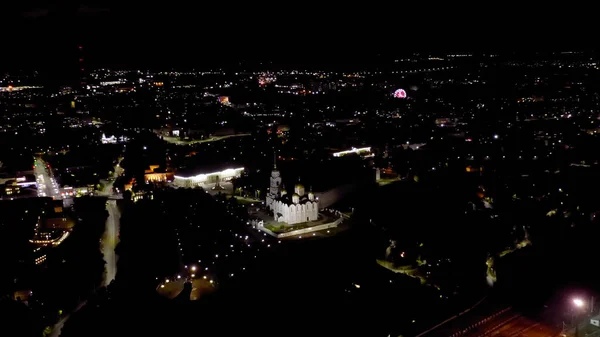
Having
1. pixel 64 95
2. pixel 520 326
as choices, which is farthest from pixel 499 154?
pixel 64 95

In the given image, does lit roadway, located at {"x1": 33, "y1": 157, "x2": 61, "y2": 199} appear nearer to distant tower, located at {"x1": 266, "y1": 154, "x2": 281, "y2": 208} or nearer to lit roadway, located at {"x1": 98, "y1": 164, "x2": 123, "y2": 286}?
lit roadway, located at {"x1": 98, "y1": 164, "x2": 123, "y2": 286}

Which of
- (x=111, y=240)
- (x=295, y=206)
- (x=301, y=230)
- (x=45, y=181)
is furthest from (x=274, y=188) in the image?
(x=45, y=181)

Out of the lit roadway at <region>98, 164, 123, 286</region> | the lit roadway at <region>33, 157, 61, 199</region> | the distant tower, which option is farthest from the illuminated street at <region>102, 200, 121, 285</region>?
the distant tower

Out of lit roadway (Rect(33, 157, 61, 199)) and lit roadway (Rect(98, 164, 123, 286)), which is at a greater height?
lit roadway (Rect(98, 164, 123, 286))

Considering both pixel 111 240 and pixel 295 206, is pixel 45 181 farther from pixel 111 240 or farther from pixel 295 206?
pixel 295 206

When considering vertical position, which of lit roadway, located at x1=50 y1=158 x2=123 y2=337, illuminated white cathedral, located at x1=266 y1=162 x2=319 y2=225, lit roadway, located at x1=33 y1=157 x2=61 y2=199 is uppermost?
illuminated white cathedral, located at x1=266 y1=162 x2=319 y2=225
